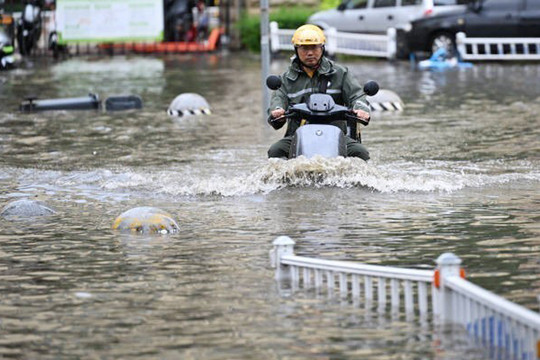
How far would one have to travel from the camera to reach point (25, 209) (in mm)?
12219

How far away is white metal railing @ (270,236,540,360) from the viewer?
6754 mm

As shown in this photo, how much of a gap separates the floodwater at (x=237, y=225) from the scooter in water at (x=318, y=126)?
16 cm

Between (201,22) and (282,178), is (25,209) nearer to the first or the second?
(282,178)

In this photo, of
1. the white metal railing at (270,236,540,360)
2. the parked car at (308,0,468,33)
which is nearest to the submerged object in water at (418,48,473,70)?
the parked car at (308,0,468,33)

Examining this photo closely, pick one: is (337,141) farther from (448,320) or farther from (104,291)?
(448,320)

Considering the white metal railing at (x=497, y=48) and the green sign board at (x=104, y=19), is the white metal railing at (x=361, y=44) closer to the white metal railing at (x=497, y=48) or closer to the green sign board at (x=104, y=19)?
the white metal railing at (x=497, y=48)

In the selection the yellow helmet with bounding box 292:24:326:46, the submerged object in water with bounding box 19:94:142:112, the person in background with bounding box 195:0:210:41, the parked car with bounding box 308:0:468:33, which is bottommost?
the person in background with bounding box 195:0:210:41

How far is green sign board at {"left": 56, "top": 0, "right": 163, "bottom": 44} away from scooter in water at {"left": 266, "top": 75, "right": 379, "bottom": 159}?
26.4 metres

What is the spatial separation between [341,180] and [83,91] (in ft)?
48.2

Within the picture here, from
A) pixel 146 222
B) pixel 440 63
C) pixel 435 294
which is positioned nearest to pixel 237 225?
pixel 146 222

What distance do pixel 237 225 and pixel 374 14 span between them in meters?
25.0

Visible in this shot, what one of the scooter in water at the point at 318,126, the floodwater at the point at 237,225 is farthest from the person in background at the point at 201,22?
the scooter in water at the point at 318,126

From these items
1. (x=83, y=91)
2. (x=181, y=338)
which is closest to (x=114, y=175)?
(x=181, y=338)

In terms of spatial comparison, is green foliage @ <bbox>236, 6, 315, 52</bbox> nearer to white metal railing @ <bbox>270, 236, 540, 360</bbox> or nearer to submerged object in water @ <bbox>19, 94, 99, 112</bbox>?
→ submerged object in water @ <bbox>19, 94, 99, 112</bbox>
